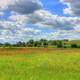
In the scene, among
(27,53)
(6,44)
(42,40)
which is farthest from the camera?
(42,40)

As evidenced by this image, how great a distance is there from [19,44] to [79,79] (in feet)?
240

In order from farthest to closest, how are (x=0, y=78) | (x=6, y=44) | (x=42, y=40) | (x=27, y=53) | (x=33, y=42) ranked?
(x=42, y=40) < (x=33, y=42) < (x=6, y=44) < (x=27, y=53) < (x=0, y=78)

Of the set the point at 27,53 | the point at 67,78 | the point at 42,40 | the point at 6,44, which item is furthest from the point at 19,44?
the point at 67,78

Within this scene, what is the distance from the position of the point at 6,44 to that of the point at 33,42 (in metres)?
11.9

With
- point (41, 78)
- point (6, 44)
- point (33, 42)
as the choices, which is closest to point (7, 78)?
point (41, 78)

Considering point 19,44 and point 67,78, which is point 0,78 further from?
point 19,44

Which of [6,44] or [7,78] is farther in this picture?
[6,44]

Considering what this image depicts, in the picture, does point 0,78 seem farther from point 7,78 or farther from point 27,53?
point 27,53

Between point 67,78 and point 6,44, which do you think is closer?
point 67,78

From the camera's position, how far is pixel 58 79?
2028cm

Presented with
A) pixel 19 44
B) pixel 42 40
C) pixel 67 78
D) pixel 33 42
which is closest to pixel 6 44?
pixel 19 44

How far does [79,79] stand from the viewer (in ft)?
66.7

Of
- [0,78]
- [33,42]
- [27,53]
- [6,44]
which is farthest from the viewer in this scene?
[33,42]

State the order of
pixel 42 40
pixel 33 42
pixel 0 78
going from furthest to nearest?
pixel 42 40 < pixel 33 42 < pixel 0 78
